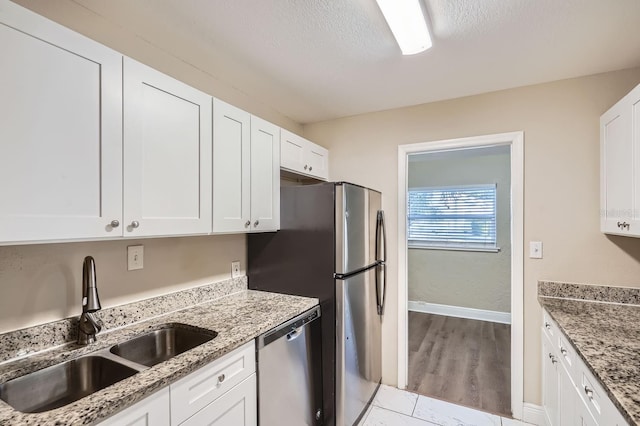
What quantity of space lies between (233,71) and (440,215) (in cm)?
365

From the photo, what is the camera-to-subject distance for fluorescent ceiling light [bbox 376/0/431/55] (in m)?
1.34

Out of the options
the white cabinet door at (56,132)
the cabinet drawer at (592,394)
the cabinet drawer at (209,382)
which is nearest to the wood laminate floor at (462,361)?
the cabinet drawer at (592,394)

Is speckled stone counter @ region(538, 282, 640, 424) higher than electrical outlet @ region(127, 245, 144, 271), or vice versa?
electrical outlet @ region(127, 245, 144, 271)

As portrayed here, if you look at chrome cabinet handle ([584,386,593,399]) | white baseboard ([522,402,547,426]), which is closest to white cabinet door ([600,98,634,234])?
chrome cabinet handle ([584,386,593,399])

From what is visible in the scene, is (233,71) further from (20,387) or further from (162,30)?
(20,387)

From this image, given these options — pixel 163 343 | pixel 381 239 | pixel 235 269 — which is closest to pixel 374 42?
pixel 381 239

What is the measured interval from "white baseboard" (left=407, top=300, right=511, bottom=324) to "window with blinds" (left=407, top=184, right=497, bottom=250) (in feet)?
2.90

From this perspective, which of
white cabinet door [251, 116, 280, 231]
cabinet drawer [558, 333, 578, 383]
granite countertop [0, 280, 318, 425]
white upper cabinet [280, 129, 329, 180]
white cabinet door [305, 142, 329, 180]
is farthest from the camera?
white cabinet door [305, 142, 329, 180]

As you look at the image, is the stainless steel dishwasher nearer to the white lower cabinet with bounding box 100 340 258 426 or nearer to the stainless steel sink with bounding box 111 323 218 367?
the white lower cabinet with bounding box 100 340 258 426

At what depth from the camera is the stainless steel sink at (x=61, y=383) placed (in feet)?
3.49

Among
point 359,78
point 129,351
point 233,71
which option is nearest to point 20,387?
point 129,351

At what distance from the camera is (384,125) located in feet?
9.07

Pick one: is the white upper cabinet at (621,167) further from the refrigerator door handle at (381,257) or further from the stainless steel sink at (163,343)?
the stainless steel sink at (163,343)

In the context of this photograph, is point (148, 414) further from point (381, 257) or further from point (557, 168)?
point (557, 168)
